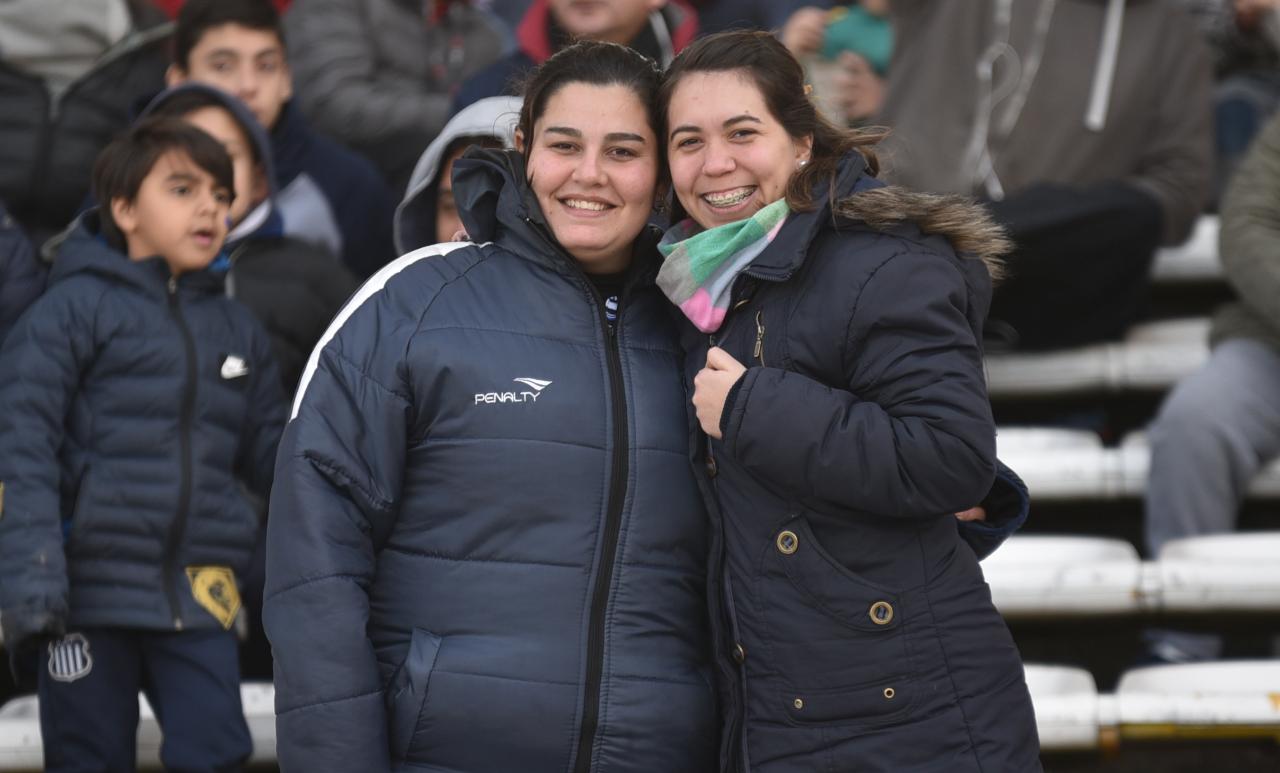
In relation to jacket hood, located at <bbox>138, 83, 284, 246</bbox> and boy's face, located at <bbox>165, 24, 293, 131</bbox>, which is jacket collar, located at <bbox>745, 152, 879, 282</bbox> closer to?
jacket hood, located at <bbox>138, 83, 284, 246</bbox>

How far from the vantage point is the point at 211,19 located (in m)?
4.70

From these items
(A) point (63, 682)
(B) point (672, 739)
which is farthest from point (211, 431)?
(B) point (672, 739)

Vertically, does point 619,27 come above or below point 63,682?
above

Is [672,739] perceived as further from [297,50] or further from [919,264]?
[297,50]

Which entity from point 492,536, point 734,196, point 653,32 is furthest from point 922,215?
point 653,32

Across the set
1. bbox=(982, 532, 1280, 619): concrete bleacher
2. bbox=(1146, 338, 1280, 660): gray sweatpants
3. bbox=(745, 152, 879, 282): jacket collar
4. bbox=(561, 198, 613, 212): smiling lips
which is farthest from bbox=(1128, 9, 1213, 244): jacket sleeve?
bbox=(561, 198, 613, 212): smiling lips

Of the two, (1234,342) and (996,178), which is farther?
(996,178)

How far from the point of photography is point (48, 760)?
3.28 meters

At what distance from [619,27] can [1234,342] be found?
1861 mm

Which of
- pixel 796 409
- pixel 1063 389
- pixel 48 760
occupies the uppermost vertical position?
pixel 796 409

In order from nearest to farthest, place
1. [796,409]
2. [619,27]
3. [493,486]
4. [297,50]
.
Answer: [796,409], [493,486], [619,27], [297,50]

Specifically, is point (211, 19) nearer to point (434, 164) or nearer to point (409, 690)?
point (434, 164)

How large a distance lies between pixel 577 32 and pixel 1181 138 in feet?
5.83

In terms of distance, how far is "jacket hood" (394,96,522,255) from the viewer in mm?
3234
